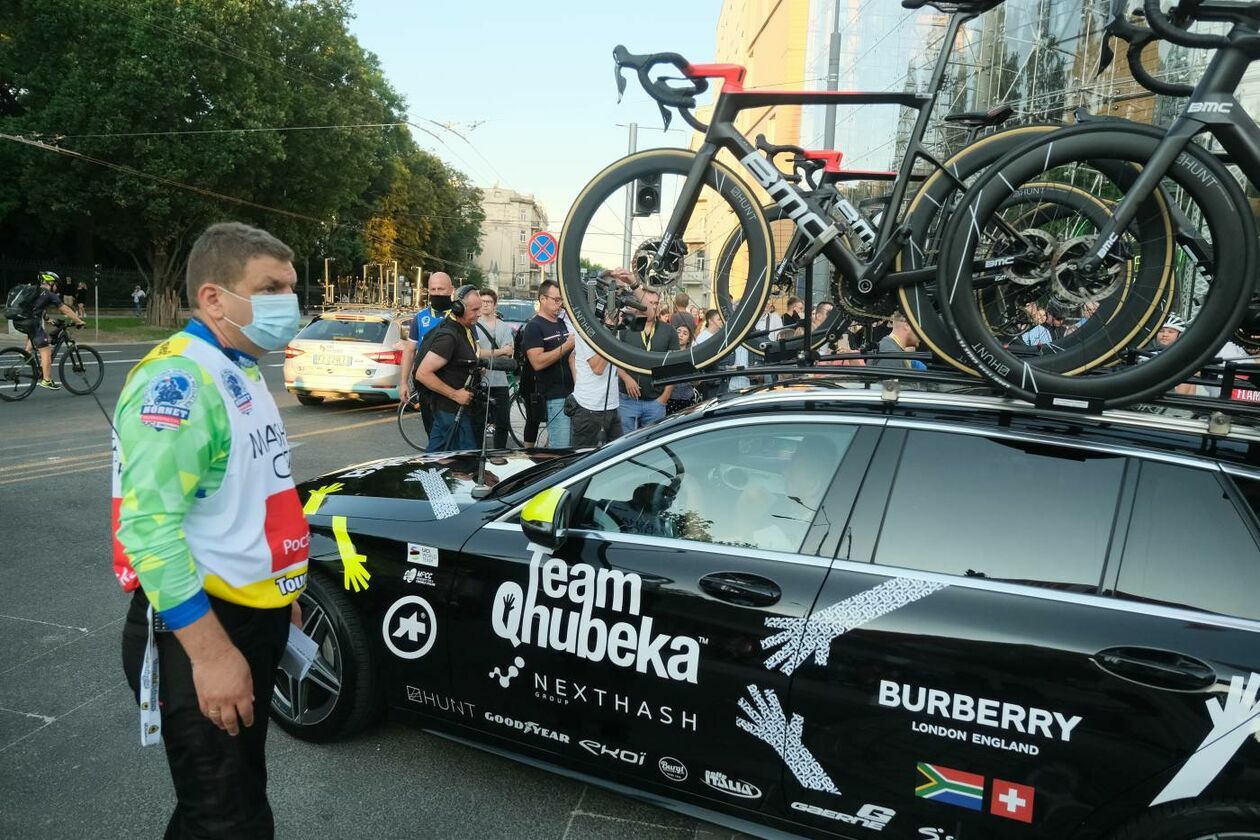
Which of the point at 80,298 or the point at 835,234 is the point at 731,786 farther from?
the point at 80,298

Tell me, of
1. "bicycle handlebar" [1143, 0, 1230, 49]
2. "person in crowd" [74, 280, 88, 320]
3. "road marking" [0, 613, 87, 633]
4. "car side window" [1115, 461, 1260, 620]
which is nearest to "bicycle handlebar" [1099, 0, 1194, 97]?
"bicycle handlebar" [1143, 0, 1230, 49]

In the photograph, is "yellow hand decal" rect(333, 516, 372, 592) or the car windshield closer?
"yellow hand decal" rect(333, 516, 372, 592)

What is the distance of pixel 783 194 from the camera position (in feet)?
10.3

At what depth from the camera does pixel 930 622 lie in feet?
7.59

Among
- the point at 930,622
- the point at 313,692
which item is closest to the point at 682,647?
the point at 930,622

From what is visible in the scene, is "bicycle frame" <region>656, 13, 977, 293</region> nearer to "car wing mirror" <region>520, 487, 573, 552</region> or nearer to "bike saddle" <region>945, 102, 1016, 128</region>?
"bike saddle" <region>945, 102, 1016, 128</region>

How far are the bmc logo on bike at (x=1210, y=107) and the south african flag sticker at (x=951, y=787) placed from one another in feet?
6.57

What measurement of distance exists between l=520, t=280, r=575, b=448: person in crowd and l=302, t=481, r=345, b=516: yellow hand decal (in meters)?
3.63

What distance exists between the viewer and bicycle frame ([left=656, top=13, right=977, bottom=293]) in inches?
118

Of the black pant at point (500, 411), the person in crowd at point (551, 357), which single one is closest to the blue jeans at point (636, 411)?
the person in crowd at point (551, 357)

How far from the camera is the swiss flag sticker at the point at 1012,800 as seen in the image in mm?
2199

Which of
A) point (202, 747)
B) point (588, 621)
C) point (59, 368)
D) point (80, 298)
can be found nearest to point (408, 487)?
point (588, 621)

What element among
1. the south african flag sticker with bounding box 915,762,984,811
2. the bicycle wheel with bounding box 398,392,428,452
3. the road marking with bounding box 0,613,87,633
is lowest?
the road marking with bounding box 0,613,87,633

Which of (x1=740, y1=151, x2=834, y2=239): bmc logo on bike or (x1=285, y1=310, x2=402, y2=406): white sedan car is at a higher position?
(x1=740, y1=151, x2=834, y2=239): bmc logo on bike
